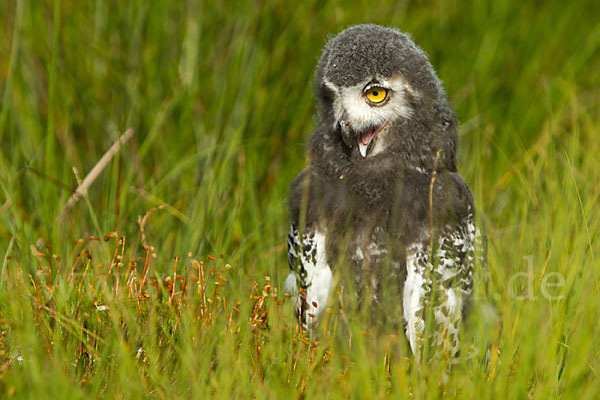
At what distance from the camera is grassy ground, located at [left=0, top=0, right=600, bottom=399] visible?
2.74m

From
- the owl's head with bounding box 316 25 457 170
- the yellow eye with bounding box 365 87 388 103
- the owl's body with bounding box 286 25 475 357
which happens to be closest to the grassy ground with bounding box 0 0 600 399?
the owl's body with bounding box 286 25 475 357

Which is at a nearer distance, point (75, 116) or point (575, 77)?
point (75, 116)

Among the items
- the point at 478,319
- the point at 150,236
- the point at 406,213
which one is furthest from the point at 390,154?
the point at 150,236

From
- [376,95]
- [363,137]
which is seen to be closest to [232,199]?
[363,137]

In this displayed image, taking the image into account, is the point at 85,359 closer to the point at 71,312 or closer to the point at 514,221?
the point at 71,312

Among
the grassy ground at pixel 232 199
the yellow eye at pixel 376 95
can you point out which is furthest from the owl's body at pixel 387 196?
the grassy ground at pixel 232 199

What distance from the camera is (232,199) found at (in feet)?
13.8

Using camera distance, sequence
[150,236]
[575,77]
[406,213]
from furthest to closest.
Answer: [575,77] < [150,236] < [406,213]

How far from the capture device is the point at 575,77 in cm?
597

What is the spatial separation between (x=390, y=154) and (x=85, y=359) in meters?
1.53

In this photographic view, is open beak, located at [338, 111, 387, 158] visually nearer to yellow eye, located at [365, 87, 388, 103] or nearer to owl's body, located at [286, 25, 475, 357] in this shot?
owl's body, located at [286, 25, 475, 357]

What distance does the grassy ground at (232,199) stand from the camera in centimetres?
274

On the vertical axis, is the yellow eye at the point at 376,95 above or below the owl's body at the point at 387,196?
above

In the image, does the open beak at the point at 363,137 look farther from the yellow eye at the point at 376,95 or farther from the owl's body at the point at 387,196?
the yellow eye at the point at 376,95
